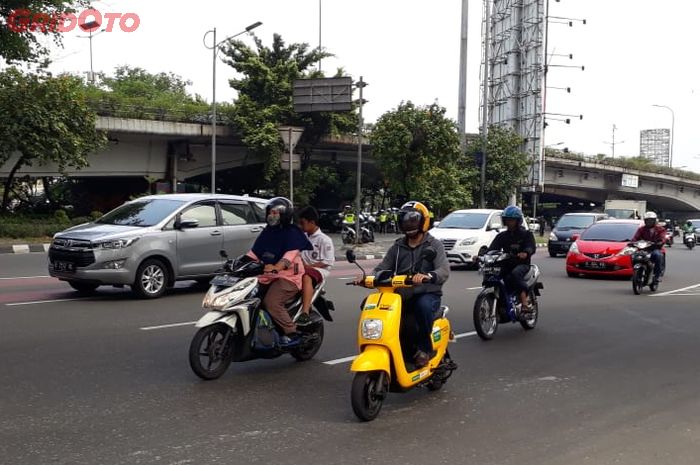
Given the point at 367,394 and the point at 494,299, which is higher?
the point at 494,299

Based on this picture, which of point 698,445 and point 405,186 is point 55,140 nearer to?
point 405,186

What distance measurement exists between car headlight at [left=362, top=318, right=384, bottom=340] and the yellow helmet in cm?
93

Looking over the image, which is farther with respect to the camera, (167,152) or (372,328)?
(167,152)

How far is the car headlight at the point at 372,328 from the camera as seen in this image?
5223mm

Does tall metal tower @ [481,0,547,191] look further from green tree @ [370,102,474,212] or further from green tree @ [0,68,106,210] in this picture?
green tree @ [0,68,106,210]

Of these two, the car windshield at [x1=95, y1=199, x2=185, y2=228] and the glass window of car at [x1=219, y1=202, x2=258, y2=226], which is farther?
the glass window of car at [x1=219, y1=202, x2=258, y2=226]

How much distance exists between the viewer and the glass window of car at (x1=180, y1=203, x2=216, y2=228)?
478 inches

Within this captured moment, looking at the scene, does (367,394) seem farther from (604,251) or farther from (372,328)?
(604,251)

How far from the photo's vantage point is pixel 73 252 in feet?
36.3

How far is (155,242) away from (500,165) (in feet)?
113

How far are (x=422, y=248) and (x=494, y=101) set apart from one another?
51235mm

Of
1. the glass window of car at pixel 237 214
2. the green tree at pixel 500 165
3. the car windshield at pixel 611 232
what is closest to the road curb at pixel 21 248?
the glass window of car at pixel 237 214

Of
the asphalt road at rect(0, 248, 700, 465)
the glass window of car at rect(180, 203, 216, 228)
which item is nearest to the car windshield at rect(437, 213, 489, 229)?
the glass window of car at rect(180, 203, 216, 228)

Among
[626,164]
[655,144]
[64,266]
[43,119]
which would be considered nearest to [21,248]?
[43,119]
